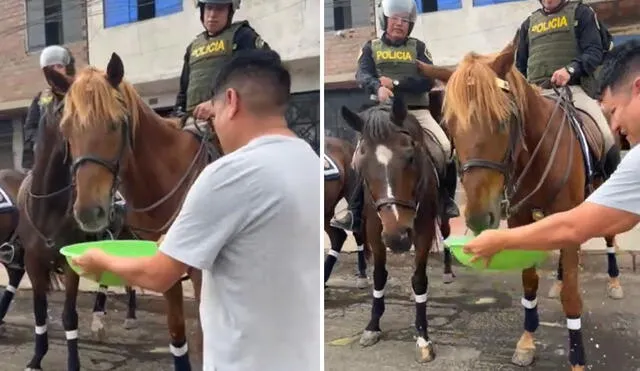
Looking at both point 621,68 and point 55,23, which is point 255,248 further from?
point 55,23

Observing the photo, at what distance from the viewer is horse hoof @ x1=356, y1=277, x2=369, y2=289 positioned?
1.92m

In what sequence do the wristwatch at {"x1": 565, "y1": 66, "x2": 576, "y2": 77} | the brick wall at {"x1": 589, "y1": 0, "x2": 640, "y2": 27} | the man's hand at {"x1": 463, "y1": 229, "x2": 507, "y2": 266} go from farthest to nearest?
the wristwatch at {"x1": 565, "y1": 66, "x2": 576, "y2": 77} < the brick wall at {"x1": 589, "y1": 0, "x2": 640, "y2": 27} < the man's hand at {"x1": 463, "y1": 229, "x2": 507, "y2": 266}

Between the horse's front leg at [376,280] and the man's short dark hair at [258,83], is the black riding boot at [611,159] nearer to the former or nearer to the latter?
the horse's front leg at [376,280]

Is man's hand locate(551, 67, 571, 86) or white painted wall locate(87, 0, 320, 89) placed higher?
white painted wall locate(87, 0, 320, 89)

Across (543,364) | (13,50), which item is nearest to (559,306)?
(543,364)

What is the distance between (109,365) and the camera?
6.05 ft

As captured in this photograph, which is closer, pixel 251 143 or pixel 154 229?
pixel 251 143

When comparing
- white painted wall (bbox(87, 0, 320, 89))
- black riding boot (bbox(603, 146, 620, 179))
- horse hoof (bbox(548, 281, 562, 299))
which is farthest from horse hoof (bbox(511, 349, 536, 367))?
white painted wall (bbox(87, 0, 320, 89))

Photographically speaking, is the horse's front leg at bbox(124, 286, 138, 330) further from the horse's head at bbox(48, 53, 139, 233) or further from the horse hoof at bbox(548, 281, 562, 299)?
the horse hoof at bbox(548, 281, 562, 299)

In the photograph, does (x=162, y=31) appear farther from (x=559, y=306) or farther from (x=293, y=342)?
(x=559, y=306)

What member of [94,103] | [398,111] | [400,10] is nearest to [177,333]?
[94,103]

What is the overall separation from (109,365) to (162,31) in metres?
0.94

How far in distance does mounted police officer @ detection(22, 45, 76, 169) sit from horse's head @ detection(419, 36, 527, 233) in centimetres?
100

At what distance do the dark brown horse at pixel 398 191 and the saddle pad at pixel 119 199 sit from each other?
638mm
